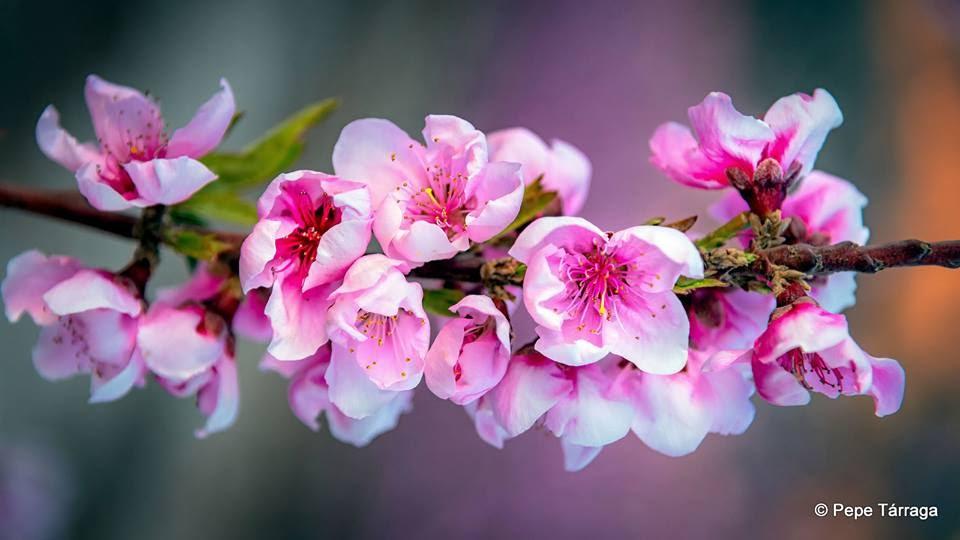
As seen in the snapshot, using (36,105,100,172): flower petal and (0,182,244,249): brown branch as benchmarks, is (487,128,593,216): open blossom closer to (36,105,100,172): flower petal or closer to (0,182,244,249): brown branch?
(0,182,244,249): brown branch

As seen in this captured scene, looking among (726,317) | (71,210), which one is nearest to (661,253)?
(726,317)

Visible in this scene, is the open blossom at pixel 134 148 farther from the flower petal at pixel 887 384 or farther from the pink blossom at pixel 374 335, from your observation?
the flower petal at pixel 887 384

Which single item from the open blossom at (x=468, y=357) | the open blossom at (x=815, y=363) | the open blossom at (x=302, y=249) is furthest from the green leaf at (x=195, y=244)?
the open blossom at (x=815, y=363)

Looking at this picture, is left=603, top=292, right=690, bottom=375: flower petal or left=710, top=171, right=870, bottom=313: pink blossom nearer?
left=603, top=292, right=690, bottom=375: flower petal

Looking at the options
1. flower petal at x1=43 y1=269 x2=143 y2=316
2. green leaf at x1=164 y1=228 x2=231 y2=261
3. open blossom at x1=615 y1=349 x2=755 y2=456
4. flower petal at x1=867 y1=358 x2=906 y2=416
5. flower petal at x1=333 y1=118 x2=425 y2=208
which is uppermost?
flower petal at x1=333 y1=118 x2=425 y2=208

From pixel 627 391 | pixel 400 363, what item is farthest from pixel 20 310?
pixel 627 391

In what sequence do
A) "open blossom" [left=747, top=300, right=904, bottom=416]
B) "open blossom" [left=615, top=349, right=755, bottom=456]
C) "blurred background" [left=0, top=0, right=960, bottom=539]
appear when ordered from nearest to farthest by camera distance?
"open blossom" [left=747, top=300, right=904, bottom=416] → "open blossom" [left=615, top=349, right=755, bottom=456] → "blurred background" [left=0, top=0, right=960, bottom=539]

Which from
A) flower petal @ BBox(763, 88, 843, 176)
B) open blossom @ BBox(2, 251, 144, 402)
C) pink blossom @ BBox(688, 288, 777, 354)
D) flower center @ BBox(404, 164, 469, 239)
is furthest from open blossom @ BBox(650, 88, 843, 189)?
open blossom @ BBox(2, 251, 144, 402)

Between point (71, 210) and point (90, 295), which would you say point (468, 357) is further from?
point (71, 210)
